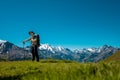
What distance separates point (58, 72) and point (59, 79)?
0.52m

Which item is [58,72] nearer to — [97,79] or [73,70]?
[73,70]

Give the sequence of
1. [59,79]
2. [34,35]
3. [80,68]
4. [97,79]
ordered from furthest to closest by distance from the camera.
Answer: [34,35] → [80,68] → [59,79] → [97,79]

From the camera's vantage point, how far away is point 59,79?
4418mm

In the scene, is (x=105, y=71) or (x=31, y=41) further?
(x=31, y=41)

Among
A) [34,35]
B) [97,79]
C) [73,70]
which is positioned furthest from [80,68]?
[34,35]

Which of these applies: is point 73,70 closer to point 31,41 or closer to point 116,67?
point 116,67

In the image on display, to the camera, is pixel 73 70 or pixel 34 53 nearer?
pixel 73 70

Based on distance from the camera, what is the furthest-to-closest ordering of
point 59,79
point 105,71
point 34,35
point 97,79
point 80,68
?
1. point 34,35
2. point 80,68
3. point 105,71
4. point 59,79
5. point 97,79

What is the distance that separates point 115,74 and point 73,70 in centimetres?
77

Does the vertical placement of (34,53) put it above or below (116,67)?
above

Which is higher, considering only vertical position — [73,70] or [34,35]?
[34,35]

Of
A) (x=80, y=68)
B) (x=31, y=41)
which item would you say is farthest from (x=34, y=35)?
(x=80, y=68)

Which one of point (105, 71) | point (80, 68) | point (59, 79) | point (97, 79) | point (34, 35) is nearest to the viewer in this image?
point (97, 79)

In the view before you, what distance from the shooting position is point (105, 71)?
4766 mm
